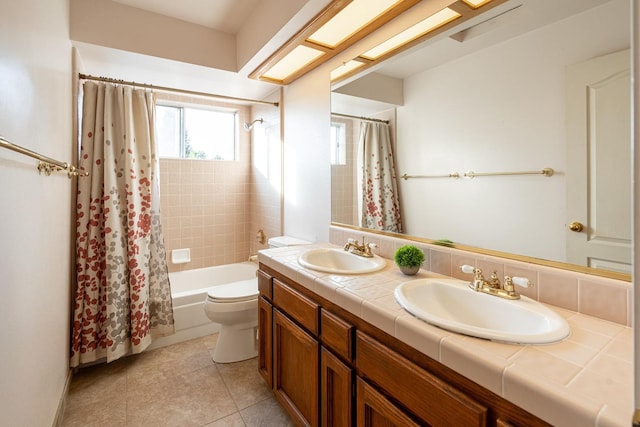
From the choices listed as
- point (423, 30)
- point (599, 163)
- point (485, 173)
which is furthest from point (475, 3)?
point (599, 163)

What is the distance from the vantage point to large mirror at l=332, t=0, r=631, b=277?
0.90 m

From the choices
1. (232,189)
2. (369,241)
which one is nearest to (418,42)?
(369,241)

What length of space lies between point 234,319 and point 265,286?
0.64m

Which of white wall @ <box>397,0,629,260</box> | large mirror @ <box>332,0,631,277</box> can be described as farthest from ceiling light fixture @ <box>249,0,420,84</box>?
white wall @ <box>397,0,629,260</box>

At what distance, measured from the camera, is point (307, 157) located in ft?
7.83

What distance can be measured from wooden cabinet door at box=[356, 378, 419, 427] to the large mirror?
0.70m

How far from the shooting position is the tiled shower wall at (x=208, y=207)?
3131 mm

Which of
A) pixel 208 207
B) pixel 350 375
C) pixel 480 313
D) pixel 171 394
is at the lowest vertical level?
pixel 171 394

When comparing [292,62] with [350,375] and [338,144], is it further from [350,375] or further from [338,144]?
[350,375]

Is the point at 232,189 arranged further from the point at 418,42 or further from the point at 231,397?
the point at 418,42

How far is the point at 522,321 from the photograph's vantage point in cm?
93

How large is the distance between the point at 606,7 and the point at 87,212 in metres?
2.80

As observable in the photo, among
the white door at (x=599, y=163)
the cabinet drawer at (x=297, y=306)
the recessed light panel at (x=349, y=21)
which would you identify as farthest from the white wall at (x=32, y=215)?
the white door at (x=599, y=163)

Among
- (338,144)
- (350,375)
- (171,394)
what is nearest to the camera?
(350,375)
